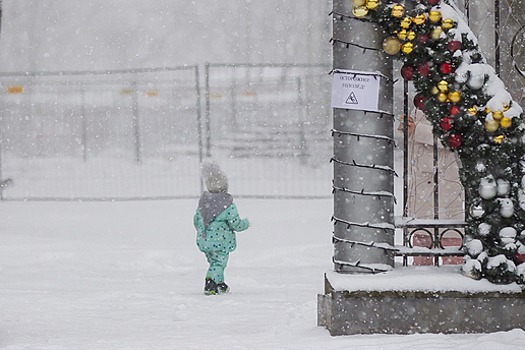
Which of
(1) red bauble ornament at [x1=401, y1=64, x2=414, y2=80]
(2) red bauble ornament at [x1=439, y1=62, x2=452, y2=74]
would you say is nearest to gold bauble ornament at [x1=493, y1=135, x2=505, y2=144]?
(2) red bauble ornament at [x1=439, y1=62, x2=452, y2=74]

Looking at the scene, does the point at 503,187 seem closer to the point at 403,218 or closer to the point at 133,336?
the point at 403,218

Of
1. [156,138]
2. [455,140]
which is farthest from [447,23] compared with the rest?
[156,138]

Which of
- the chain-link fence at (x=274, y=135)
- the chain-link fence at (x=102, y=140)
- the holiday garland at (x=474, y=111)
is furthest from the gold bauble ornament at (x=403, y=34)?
the chain-link fence at (x=102, y=140)

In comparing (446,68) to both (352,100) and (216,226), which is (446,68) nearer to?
(352,100)

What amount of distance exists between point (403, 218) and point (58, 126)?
13077mm

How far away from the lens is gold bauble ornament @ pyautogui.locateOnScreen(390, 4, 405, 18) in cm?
591

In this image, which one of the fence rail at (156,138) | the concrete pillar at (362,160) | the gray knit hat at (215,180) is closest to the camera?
the concrete pillar at (362,160)

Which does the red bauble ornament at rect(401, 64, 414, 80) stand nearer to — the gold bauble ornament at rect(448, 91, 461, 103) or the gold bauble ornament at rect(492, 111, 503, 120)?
the gold bauble ornament at rect(448, 91, 461, 103)

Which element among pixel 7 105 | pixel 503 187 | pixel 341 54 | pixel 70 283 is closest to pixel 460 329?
pixel 503 187

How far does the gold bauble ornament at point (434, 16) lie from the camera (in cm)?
593

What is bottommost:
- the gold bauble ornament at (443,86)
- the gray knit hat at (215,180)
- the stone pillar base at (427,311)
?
the stone pillar base at (427,311)

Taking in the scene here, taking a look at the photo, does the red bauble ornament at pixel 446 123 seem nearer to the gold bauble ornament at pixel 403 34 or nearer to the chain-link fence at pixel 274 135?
the gold bauble ornament at pixel 403 34

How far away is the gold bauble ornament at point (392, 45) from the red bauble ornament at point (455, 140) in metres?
0.63

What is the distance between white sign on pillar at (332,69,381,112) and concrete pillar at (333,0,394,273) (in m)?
0.04
